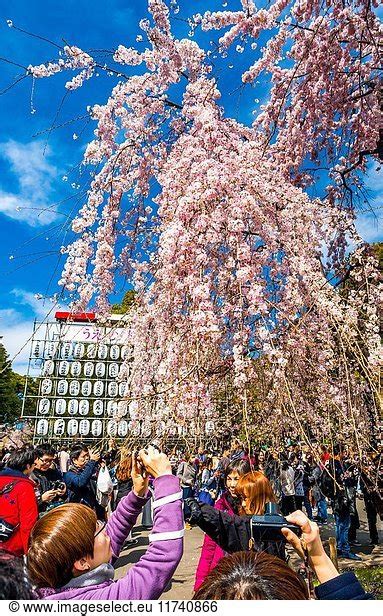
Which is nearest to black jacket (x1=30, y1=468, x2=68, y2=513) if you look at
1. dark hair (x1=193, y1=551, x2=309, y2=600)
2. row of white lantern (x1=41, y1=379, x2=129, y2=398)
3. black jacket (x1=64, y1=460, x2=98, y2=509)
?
black jacket (x1=64, y1=460, x2=98, y2=509)

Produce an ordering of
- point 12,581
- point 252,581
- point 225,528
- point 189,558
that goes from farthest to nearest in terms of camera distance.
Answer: point 189,558, point 225,528, point 252,581, point 12,581

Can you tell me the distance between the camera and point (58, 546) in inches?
56.7

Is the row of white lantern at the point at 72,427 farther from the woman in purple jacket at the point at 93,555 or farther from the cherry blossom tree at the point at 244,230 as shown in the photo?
the woman in purple jacket at the point at 93,555

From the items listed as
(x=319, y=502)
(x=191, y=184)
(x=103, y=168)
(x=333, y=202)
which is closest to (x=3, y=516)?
(x=191, y=184)

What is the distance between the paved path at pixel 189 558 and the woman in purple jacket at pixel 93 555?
11.7 feet

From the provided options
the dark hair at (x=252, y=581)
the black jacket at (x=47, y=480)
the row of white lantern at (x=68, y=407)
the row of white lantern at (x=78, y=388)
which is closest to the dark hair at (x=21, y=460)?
the black jacket at (x=47, y=480)

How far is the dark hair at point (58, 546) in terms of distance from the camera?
1424mm

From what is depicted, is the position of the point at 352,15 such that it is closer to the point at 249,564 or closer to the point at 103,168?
the point at 103,168

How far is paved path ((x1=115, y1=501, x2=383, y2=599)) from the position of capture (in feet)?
17.2

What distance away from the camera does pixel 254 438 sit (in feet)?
21.1

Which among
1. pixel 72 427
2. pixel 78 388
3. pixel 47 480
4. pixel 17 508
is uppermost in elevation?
pixel 78 388

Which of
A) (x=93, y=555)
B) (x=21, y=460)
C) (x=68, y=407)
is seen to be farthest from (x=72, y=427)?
(x=93, y=555)

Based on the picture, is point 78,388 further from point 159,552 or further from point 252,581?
point 252,581

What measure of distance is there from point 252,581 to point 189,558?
6.53 meters
